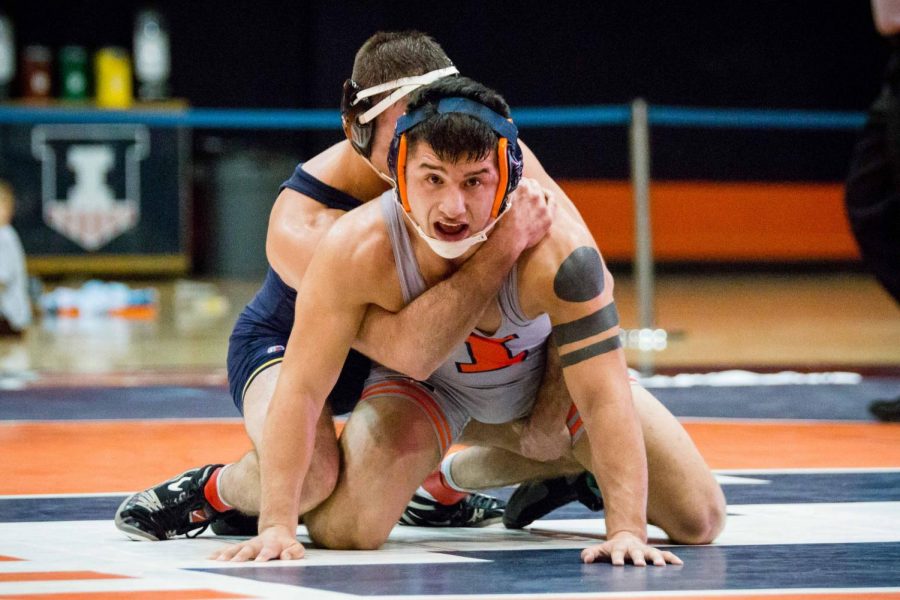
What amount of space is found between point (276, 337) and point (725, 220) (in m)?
12.0

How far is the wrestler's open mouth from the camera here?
2736mm

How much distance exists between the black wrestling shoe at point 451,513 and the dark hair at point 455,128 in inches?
43.3

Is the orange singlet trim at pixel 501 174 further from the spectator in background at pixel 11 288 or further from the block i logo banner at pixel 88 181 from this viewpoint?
the block i logo banner at pixel 88 181

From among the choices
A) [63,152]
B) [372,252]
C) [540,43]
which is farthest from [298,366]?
[540,43]

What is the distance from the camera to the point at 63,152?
12.3m

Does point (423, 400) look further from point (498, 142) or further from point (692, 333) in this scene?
point (692, 333)

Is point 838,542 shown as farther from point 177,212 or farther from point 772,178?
point 772,178

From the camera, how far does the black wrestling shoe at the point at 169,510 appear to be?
3111mm

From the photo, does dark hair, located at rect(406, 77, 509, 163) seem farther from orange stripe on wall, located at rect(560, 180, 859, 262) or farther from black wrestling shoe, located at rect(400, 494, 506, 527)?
orange stripe on wall, located at rect(560, 180, 859, 262)

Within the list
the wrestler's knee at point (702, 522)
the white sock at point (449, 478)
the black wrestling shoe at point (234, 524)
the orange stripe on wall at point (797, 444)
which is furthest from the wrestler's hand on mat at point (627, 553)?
the orange stripe on wall at point (797, 444)

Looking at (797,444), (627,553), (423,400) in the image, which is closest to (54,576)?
(423,400)

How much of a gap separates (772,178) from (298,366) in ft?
42.9

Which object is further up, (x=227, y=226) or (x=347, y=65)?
(x=347, y=65)

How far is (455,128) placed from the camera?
8.73ft
